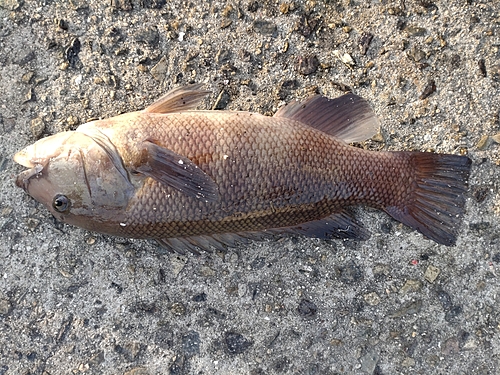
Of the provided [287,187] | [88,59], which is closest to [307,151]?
[287,187]

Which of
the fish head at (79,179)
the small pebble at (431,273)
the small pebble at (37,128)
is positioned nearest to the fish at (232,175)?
the fish head at (79,179)

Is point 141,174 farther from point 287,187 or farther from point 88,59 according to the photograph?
point 88,59

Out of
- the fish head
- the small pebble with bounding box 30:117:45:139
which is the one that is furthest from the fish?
the small pebble with bounding box 30:117:45:139

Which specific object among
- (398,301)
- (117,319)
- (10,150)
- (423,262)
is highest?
(10,150)

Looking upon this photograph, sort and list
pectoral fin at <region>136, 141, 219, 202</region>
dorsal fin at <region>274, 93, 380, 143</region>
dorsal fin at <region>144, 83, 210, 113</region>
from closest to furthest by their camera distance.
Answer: pectoral fin at <region>136, 141, 219, 202</region>
dorsal fin at <region>144, 83, 210, 113</region>
dorsal fin at <region>274, 93, 380, 143</region>

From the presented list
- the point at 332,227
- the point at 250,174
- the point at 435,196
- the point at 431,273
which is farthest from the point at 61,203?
the point at 431,273

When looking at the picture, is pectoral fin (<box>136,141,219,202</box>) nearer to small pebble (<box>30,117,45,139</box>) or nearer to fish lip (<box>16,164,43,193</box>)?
fish lip (<box>16,164,43,193</box>)

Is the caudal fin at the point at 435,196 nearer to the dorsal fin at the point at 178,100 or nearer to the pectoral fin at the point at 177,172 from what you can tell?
the pectoral fin at the point at 177,172
